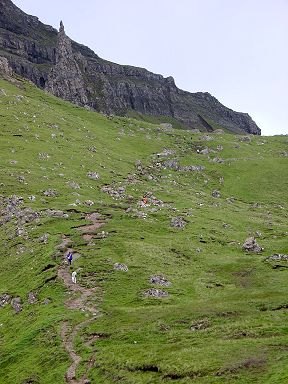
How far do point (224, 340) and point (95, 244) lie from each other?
36.4m

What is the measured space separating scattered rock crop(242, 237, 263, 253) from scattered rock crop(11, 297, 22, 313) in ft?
126

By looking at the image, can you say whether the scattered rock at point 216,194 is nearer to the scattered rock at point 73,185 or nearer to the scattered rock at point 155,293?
the scattered rock at point 73,185

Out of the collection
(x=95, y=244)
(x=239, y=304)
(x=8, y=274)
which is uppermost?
(x=239, y=304)

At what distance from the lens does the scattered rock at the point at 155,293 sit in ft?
183

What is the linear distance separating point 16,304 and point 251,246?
3982 centimetres

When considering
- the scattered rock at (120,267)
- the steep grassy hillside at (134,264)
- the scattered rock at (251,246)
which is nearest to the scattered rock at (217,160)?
the steep grassy hillside at (134,264)

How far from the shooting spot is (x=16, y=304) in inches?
2238

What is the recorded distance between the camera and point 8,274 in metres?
65.5

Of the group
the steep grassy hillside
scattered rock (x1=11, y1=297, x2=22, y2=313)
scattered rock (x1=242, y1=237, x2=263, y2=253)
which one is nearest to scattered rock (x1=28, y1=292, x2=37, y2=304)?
the steep grassy hillside

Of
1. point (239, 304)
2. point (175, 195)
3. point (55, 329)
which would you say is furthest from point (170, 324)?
point (175, 195)

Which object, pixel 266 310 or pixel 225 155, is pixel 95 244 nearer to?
pixel 266 310

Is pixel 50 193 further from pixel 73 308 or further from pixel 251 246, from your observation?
pixel 73 308

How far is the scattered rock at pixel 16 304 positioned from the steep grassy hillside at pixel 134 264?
18 cm

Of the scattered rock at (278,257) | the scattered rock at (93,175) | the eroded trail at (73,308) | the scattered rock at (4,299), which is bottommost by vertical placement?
the scattered rock at (4,299)
